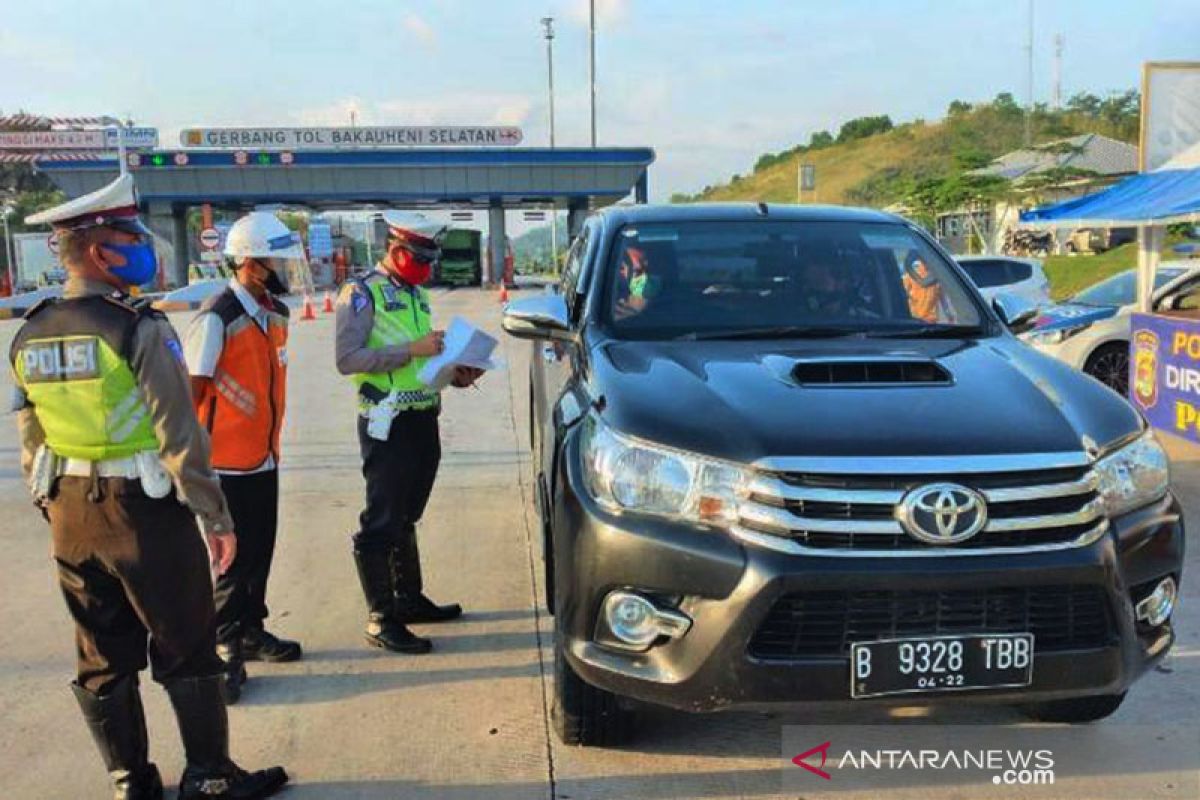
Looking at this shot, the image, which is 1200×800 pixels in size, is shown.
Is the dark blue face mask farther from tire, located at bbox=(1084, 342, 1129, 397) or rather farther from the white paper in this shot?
tire, located at bbox=(1084, 342, 1129, 397)

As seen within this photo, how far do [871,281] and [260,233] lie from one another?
2.29 meters

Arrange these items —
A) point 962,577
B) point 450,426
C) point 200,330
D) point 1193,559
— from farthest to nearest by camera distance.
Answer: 1. point 450,426
2. point 1193,559
3. point 200,330
4. point 962,577

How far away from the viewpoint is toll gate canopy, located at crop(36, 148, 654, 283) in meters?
42.0

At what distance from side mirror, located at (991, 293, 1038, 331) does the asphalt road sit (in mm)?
1383

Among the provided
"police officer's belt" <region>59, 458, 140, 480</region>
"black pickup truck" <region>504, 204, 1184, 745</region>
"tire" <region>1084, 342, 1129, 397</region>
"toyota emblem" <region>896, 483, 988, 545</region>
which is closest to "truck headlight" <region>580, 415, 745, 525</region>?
"black pickup truck" <region>504, 204, 1184, 745</region>

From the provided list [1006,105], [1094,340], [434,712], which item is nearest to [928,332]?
[434,712]

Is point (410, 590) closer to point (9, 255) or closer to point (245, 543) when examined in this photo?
point (245, 543)

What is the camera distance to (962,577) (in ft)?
8.63

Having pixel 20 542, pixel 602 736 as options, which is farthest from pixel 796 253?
pixel 20 542

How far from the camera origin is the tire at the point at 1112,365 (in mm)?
9789

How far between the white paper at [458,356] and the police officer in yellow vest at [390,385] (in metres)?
0.05

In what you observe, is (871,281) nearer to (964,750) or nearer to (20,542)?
(964,750)

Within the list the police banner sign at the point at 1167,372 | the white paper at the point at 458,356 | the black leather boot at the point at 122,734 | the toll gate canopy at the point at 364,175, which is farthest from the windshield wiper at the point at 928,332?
the toll gate canopy at the point at 364,175

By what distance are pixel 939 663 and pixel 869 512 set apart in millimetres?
435
